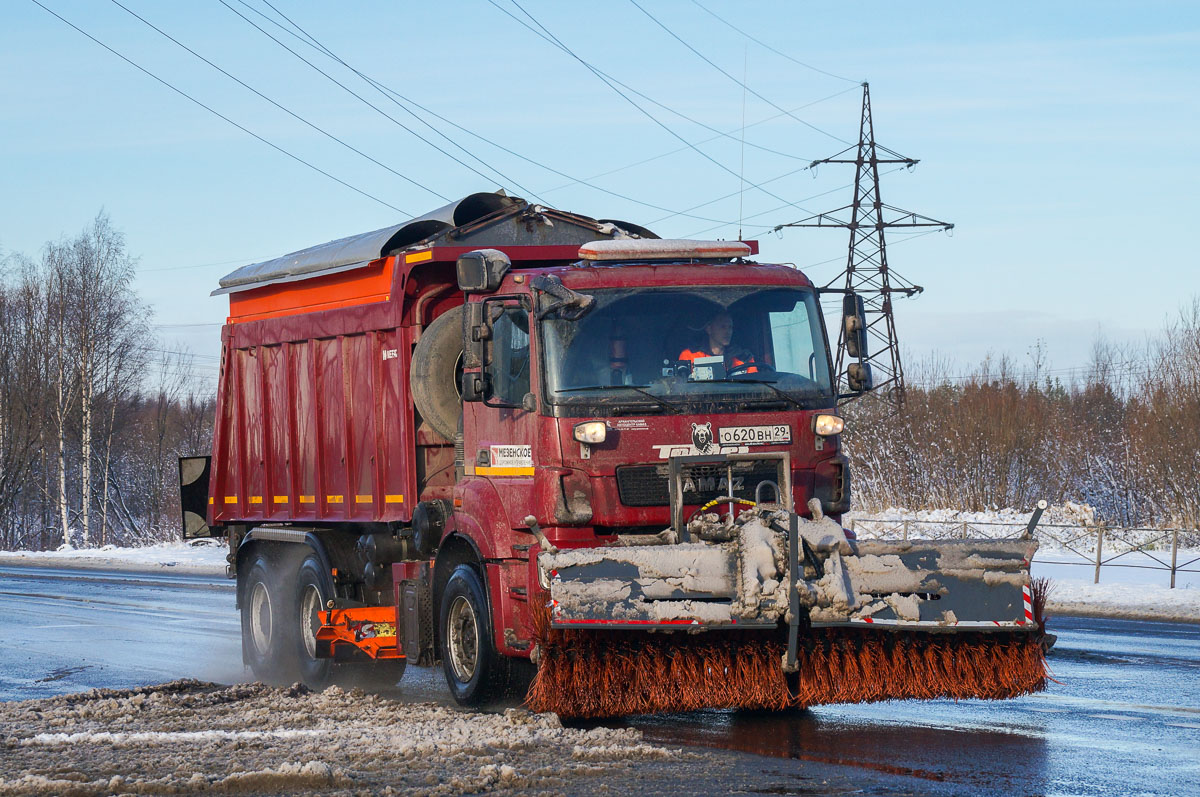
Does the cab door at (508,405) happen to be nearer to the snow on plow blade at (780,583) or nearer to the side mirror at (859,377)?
the snow on plow blade at (780,583)

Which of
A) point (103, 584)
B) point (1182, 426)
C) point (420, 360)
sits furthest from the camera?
point (1182, 426)

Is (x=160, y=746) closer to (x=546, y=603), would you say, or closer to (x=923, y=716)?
(x=546, y=603)

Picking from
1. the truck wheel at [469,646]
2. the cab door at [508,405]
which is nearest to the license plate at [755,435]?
the cab door at [508,405]

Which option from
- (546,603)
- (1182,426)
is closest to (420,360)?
(546,603)

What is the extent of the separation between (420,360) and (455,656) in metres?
2.11

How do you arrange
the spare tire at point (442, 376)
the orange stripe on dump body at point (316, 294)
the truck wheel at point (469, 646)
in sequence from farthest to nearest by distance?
the orange stripe on dump body at point (316, 294) < the spare tire at point (442, 376) < the truck wheel at point (469, 646)

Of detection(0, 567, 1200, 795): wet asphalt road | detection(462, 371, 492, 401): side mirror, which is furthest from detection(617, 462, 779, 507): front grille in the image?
detection(0, 567, 1200, 795): wet asphalt road

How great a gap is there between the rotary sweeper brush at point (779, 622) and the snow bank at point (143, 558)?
936 inches

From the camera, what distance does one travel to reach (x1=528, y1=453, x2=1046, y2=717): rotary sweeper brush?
25.7ft

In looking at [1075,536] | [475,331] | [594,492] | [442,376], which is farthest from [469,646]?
[1075,536]

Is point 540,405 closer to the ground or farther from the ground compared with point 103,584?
farther from the ground

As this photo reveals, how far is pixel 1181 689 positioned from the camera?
10.5 m

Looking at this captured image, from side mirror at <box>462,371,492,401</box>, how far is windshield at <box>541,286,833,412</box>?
0.56m

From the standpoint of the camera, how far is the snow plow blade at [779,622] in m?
7.83
